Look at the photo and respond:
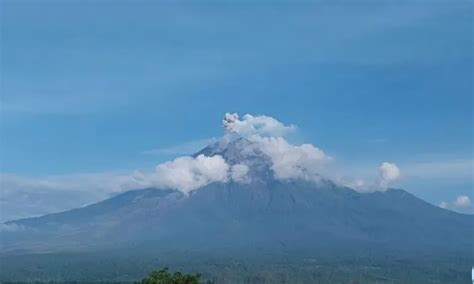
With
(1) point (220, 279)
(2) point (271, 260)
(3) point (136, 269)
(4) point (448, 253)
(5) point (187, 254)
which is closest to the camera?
(1) point (220, 279)

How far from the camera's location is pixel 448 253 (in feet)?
634

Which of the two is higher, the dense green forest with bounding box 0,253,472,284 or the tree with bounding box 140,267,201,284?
the dense green forest with bounding box 0,253,472,284

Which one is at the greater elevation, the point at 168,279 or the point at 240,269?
the point at 240,269

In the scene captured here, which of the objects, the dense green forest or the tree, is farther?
the dense green forest

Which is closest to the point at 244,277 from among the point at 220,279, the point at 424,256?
the point at 220,279

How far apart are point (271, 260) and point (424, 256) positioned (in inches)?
1562

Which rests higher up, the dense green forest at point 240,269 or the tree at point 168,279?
the dense green forest at point 240,269

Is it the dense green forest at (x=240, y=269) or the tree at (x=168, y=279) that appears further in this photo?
the dense green forest at (x=240, y=269)

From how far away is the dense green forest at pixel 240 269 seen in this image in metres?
126

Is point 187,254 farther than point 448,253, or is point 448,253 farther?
point 448,253

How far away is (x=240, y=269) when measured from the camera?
136500 mm

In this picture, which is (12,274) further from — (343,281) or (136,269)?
(343,281)

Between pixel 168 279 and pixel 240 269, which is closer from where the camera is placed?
pixel 168 279

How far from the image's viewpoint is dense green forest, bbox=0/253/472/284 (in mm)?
125913
